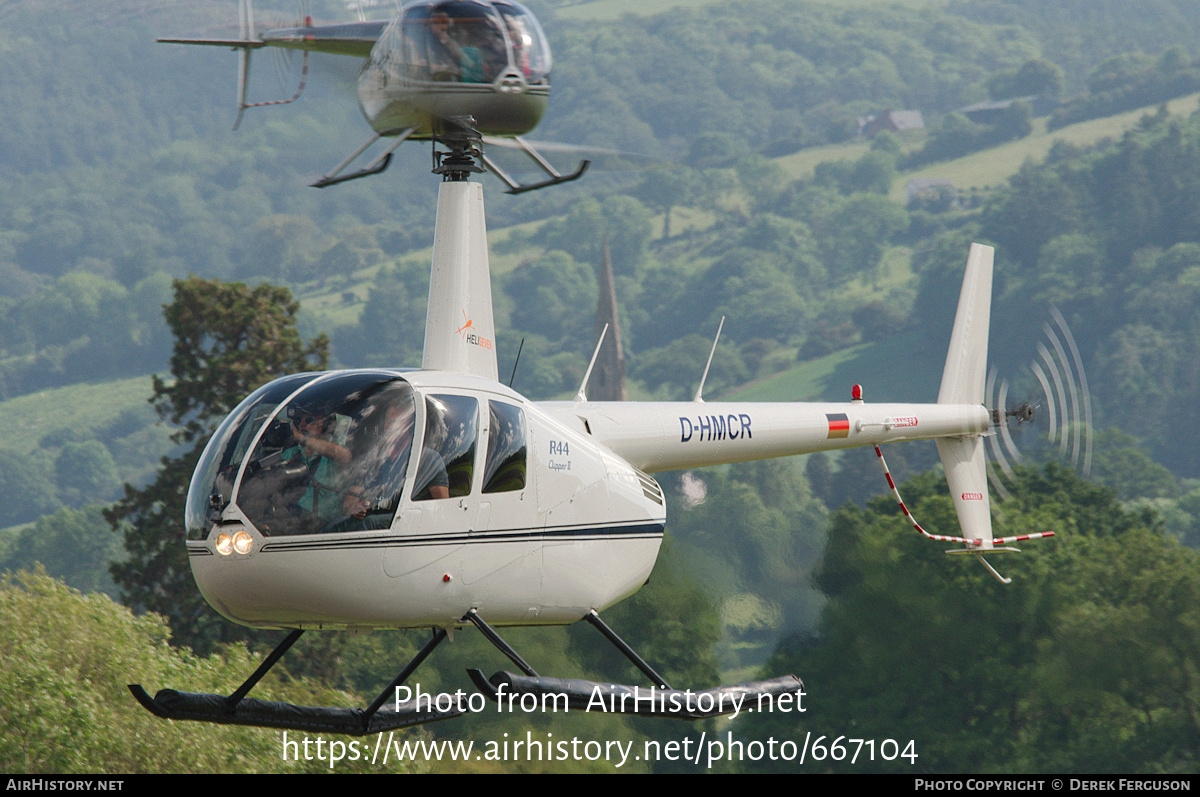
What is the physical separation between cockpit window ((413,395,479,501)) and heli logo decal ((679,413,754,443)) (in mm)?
3548

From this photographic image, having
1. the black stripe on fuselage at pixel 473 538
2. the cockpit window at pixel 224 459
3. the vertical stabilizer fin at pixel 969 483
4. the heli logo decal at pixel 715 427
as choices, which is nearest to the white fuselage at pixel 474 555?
the black stripe on fuselage at pixel 473 538

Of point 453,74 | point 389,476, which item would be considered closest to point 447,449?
point 389,476

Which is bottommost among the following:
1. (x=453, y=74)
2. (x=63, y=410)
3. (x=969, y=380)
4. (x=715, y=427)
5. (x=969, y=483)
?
(x=63, y=410)

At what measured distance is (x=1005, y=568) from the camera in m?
63.6

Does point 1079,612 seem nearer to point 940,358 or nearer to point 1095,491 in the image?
point 1095,491

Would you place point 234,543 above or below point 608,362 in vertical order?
above

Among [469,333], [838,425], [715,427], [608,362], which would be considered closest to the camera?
[469,333]

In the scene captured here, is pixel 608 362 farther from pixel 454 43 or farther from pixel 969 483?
pixel 454 43

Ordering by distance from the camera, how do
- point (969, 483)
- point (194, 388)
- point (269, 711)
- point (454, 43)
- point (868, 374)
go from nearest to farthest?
1. point (454, 43)
2. point (269, 711)
3. point (969, 483)
4. point (194, 388)
5. point (868, 374)

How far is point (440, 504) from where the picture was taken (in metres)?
9.26

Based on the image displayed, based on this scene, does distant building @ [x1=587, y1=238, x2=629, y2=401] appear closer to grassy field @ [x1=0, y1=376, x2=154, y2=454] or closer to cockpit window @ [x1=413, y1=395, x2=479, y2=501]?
grassy field @ [x1=0, y1=376, x2=154, y2=454]

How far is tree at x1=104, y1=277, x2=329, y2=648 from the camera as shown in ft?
146

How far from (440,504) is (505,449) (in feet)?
2.54

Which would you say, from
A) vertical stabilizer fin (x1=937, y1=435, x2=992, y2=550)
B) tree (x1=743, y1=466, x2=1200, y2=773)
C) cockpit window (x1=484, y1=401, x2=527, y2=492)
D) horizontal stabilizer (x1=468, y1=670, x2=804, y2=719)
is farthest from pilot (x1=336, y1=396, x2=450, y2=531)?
tree (x1=743, y1=466, x2=1200, y2=773)
